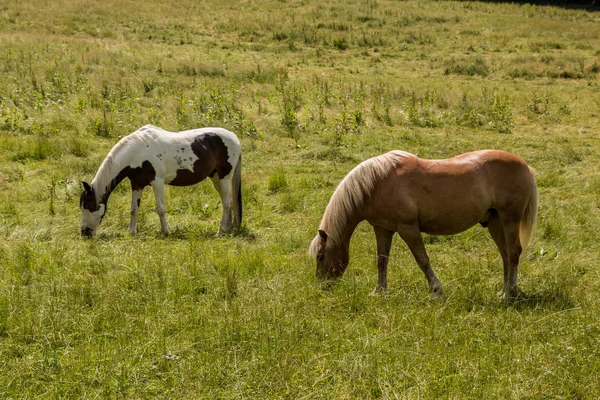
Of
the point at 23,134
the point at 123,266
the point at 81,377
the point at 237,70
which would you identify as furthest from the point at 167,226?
the point at 237,70

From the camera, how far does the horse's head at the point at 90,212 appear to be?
7.01 metres

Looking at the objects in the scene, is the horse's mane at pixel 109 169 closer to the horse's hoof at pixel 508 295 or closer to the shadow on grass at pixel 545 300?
the horse's hoof at pixel 508 295

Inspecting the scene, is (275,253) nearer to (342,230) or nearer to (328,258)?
(328,258)

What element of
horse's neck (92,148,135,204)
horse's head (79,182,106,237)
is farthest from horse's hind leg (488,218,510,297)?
horse's head (79,182,106,237)

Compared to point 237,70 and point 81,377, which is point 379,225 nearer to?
point 81,377

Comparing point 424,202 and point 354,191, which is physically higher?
point 354,191

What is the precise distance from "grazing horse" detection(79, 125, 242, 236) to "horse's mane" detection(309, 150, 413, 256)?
108 inches

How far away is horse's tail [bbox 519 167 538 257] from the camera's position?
5395 mm

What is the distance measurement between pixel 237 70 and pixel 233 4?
60.8ft

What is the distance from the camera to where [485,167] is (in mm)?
5289

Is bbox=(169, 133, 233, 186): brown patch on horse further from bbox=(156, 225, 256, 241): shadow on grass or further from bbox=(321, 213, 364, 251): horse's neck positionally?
bbox=(321, 213, 364, 251): horse's neck

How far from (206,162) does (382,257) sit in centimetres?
341

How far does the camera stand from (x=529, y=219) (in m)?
5.48

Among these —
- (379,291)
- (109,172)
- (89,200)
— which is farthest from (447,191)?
(89,200)
